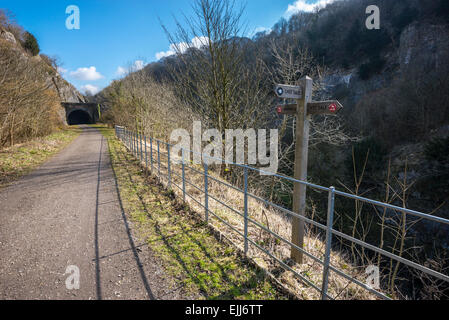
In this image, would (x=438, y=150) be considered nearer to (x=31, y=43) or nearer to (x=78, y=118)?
(x=31, y=43)

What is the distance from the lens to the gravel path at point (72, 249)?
111 inches

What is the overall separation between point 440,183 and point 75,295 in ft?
57.5

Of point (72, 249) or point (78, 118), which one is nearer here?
point (72, 249)

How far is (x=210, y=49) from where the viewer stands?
7539 mm

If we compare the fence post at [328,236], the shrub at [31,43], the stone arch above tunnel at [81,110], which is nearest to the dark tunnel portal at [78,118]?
the stone arch above tunnel at [81,110]

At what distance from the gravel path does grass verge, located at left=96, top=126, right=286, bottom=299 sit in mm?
211

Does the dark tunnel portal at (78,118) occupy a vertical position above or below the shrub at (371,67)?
below

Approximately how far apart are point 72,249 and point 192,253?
189cm

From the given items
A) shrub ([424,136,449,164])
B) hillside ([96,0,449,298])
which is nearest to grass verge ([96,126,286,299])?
hillside ([96,0,449,298])

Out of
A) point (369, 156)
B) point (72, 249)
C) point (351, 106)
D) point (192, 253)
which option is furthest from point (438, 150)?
point (72, 249)

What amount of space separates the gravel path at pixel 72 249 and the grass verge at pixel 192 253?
0.21 meters

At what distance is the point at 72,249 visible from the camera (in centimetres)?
368

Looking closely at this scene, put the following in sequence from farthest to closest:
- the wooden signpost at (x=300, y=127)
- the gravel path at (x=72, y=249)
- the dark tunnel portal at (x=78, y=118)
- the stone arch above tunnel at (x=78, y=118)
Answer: the dark tunnel portal at (x=78, y=118), the stone arch above tunnel at (x=78, y=118), the wooden signpost at (x=300, y=127), the gravel path at (x=72, y=249)

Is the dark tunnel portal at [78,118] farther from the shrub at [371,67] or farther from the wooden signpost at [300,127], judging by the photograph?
the wooden signpost at [300,127]
